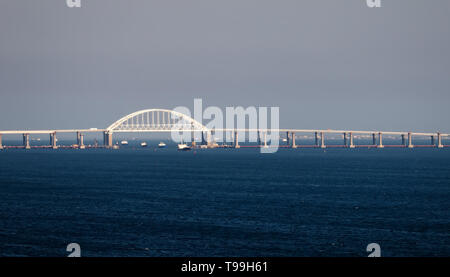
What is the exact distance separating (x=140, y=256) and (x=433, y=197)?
140 ft

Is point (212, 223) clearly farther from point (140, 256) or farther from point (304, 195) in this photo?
point (304, 195)

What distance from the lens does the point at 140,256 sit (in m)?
39.2

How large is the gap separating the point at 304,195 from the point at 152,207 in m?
19.9

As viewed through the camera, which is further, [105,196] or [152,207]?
[105,196]

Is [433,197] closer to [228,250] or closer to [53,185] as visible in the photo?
[228,250]

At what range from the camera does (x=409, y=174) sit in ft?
358

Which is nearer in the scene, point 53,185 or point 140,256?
point 140,256

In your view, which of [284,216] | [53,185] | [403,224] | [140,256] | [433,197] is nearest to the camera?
[140,256]
